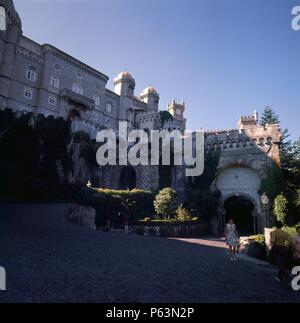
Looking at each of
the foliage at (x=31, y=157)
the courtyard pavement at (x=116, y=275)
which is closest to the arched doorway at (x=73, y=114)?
the foliage at (x=31, y=157)

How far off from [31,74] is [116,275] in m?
34.4

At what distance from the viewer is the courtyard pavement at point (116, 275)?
496cm

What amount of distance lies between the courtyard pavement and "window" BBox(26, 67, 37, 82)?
28485 millimetres

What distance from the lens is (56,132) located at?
25.4 m

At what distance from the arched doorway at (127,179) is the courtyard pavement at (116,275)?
1703cm

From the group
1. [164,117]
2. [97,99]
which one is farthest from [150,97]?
[97,99]

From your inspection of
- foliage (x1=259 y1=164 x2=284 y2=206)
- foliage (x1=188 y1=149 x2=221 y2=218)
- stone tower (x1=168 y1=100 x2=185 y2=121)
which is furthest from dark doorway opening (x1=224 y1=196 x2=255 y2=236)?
stone tower (x1=168 y1=100 x2=185 y2=121)

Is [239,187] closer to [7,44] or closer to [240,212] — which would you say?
[240,212]

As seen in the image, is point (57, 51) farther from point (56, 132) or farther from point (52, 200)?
point (52, 200)

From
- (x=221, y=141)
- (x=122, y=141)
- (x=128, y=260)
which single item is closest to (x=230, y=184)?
(x=221, y=141)

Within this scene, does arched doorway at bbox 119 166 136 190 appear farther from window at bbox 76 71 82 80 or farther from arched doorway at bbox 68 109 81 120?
window at bbox 76 71 82 80

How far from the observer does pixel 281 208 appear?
18766mm

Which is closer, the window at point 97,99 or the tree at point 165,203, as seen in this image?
the tree at point 165,203

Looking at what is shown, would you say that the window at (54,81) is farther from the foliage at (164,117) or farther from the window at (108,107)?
the foliage at (164,117)
